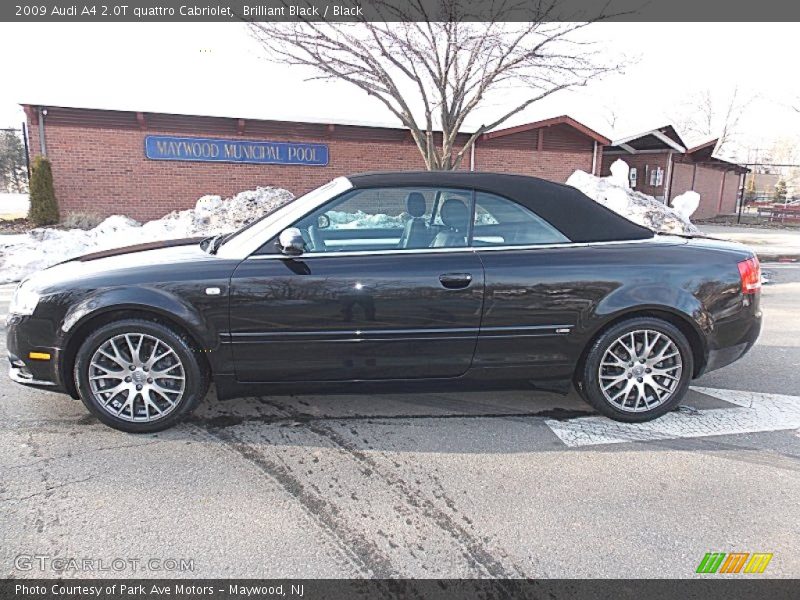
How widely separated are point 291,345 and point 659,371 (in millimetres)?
2420

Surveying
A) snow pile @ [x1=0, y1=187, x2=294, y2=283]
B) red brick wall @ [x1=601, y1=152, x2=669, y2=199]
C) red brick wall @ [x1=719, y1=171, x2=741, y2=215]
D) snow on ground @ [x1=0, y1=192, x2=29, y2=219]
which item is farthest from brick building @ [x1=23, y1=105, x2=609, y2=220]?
red brick wall @ [x1=719, y1=171, x2=741, y2=215]

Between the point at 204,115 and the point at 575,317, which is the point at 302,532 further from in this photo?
the point at 204,115

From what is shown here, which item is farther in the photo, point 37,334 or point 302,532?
point 37,334

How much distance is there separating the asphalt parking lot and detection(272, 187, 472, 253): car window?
1.17 m

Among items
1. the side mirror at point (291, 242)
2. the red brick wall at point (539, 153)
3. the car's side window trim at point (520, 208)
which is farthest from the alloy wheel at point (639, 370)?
the red brick wall at point (539, 153)

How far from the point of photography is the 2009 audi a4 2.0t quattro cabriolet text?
326 centimetres

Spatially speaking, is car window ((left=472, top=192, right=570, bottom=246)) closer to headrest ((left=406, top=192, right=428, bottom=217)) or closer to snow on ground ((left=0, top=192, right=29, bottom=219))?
headrest ((left=406, top=192, right=428, bottom=217))

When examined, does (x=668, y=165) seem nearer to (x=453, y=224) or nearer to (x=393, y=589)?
(x=453, y=224)

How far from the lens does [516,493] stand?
278 centimetres

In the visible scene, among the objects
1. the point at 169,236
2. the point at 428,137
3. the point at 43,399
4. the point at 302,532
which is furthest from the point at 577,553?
the point at 428,137

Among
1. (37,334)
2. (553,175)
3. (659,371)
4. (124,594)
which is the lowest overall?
(124,594)

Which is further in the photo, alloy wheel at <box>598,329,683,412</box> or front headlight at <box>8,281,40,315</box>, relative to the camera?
alloy wheel at <box>598,329,683,412</box>

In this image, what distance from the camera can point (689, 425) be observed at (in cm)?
357

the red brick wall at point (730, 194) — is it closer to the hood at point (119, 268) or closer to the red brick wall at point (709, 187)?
the red brick wall at point (709, 187)
